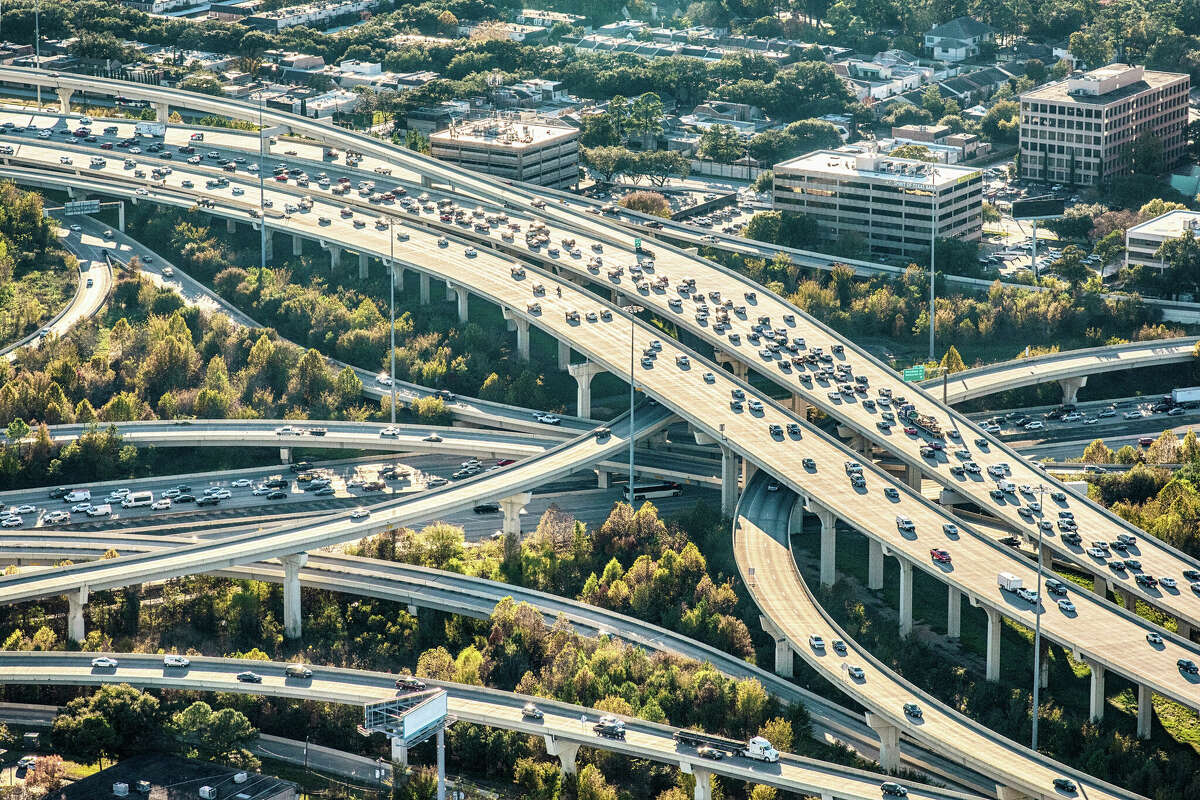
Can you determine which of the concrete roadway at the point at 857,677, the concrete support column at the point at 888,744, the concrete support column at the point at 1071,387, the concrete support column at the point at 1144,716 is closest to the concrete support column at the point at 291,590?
the concrete roadway at the point at 857,677

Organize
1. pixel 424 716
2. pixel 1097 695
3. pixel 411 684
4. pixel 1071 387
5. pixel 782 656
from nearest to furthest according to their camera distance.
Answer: pixel 424 716 → pixel 411 684 → pixel 1097 695 → pixel 782 656 → pixel 1071 387

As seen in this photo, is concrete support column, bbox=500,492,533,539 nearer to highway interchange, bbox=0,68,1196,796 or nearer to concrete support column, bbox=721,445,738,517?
highway interchange, bbox=0,68,1196,796

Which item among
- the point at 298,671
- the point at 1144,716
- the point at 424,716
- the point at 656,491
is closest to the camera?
the point at 424,716

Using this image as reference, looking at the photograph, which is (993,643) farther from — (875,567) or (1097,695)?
(875,567)

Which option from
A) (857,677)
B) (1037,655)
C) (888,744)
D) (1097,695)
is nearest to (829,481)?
(857,677)

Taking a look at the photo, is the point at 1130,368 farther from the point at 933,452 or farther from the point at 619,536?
the point at 619,536

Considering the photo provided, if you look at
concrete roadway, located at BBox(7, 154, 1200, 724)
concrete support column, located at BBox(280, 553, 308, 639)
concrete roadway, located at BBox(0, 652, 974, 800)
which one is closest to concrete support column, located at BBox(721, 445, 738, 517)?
concrete roadway, located at BBox(7, 154, 1200, 724)
